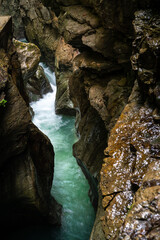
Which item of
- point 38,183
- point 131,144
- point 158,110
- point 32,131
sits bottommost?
point 38,183

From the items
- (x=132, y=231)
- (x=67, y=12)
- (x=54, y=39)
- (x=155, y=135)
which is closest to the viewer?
(x=132, y=231)

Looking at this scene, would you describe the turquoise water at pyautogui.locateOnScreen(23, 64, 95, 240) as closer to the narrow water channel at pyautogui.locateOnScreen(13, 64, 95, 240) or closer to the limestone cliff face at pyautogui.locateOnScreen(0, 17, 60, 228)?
the narrow water channel at pyautogui.locateOnScreen(13, 64, 95, 240)

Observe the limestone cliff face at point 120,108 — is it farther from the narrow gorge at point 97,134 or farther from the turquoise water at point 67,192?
the turquoise water at point 67,192

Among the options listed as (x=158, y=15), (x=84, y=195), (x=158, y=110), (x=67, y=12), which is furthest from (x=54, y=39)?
(x=158, y=110)

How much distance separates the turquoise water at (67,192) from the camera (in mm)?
9633

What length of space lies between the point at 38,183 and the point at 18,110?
3066 mm

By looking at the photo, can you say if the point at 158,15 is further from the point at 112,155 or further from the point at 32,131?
the point at 32,131

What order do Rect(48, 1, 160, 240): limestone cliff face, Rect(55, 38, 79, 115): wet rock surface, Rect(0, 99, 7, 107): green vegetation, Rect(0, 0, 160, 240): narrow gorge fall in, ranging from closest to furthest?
Rect(48, 1, 160, 240): limestone cliff face, Rect(0, 0, 160, 240): narrow gorge, Rect(0, 99, 7, 107): green vegetation, Rect(55, 38, 79, 115): wet rock surface

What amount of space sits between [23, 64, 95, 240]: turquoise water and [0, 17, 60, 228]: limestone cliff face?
844 mm

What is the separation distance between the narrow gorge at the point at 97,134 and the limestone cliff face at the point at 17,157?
1.4 inches

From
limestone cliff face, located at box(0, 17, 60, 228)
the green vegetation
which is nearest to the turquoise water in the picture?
limestone cliff face, located at box(0, 17, 60, 228)

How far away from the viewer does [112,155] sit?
4602 millimetres

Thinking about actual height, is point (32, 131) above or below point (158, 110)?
below

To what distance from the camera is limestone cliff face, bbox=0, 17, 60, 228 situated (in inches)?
285
